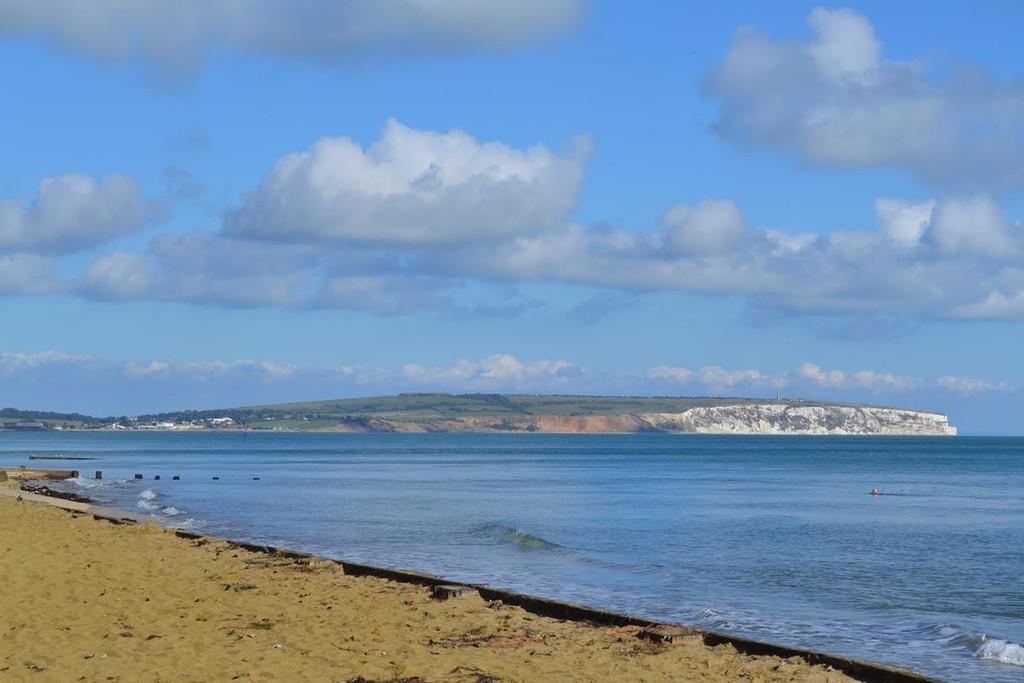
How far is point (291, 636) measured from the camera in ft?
53.0

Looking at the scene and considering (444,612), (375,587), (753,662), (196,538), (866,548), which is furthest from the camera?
(866,548)

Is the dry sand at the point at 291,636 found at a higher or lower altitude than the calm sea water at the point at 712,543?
higher

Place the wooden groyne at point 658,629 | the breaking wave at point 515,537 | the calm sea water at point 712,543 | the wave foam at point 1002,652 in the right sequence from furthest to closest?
the breaking wave at point 515,537, the calm sea water at point 712,543, the wave foam at point 1002,652, the wooden groyne at point 658,629

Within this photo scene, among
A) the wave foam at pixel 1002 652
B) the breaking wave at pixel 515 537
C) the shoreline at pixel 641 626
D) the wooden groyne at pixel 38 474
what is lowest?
the wooden groyne at pixel 38 474

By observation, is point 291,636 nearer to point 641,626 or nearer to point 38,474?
point 641,626

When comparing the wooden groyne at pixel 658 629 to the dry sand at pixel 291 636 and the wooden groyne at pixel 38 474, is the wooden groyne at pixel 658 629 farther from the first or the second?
the wooden groyne at pixel 38 474

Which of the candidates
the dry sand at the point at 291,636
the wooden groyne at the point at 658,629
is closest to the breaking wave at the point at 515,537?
the wooden groyne at the point at 658,629

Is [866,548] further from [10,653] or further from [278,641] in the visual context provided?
[10,653]

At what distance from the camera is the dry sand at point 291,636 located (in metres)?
13.9

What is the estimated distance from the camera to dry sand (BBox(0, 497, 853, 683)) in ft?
45.4

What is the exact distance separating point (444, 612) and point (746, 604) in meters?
7.96

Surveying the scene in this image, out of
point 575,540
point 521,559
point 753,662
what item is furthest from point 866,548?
point 753,662

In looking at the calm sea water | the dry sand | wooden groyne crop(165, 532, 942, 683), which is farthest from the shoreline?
the calm sea water

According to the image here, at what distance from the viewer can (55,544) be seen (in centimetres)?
2695
